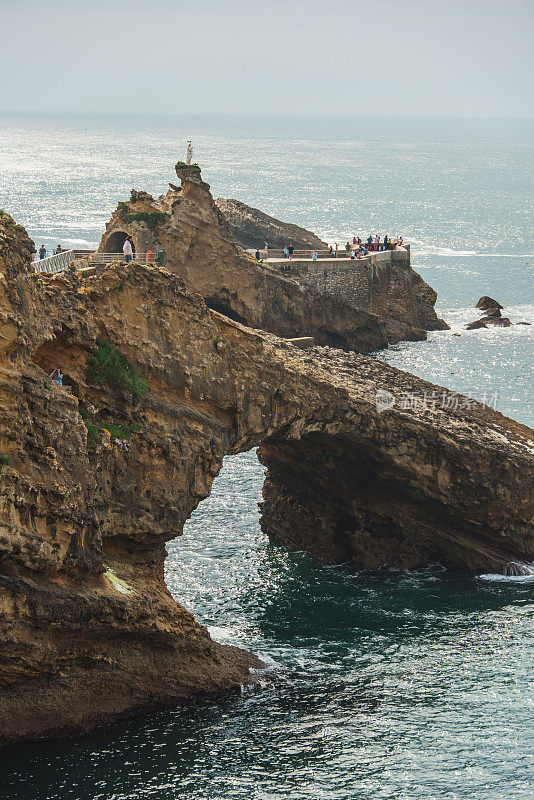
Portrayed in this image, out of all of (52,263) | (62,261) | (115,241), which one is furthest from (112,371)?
(115,241)

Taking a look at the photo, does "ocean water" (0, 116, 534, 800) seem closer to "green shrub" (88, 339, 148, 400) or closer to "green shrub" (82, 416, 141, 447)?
"green shrub" (82, 416, 141, 447)

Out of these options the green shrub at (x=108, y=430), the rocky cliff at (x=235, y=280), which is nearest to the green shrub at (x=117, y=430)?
the green shrub at (x=108, y=430)

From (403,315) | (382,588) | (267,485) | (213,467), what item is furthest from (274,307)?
(213,467)

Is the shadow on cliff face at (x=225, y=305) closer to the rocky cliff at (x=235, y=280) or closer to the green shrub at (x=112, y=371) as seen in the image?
the rocky cliff at (x=235, y=280)

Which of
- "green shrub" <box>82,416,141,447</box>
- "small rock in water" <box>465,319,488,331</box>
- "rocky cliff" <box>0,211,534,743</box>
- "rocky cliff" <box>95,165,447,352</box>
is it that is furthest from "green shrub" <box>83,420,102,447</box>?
"small rock in water" <box>465,319,488,331</box>

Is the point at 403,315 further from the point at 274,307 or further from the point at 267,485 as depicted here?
the point at 267,485

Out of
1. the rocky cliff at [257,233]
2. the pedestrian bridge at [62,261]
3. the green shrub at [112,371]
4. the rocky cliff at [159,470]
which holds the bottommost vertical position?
the rocky cliff at [159,470]
